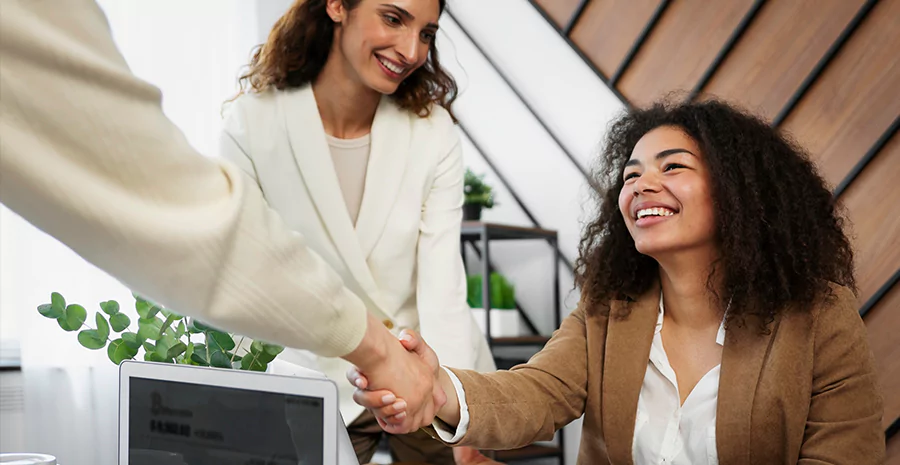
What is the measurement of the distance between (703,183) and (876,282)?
956 mm

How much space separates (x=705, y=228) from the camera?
66.3 inches

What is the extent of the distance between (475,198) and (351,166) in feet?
3.96

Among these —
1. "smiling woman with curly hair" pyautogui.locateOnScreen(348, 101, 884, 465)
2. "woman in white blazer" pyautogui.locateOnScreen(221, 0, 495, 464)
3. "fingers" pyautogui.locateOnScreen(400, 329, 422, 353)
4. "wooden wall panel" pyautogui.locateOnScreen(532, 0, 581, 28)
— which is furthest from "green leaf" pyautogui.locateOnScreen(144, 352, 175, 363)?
"wooden wall panel" pyautogui.locateOnScreen(532, 0, 581, 28)

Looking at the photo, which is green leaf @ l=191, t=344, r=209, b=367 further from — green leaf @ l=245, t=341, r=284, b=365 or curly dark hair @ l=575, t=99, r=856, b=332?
curly dark hair @ l=575, t=99, r=856, b=332

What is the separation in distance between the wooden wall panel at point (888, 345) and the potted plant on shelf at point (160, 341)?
5.84ft

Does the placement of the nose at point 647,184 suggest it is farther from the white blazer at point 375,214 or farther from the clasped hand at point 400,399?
the clasped hand at point 400,399

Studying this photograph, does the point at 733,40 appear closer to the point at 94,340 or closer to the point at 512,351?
the point at 512,351

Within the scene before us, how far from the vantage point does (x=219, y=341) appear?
1.19 meters

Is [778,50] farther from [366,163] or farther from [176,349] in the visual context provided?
[176,349]

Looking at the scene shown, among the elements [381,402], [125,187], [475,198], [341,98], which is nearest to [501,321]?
[475,198]

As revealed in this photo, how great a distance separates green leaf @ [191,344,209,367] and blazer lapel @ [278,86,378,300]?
67 cm

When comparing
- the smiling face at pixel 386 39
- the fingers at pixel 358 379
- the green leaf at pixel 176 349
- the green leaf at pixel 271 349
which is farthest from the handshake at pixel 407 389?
the smiling face at pixel 386 39

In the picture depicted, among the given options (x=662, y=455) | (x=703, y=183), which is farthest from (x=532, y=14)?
(x=662, y=455)

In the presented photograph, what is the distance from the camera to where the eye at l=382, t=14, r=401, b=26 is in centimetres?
186
